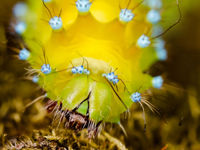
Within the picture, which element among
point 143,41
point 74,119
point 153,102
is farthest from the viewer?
point 153,102

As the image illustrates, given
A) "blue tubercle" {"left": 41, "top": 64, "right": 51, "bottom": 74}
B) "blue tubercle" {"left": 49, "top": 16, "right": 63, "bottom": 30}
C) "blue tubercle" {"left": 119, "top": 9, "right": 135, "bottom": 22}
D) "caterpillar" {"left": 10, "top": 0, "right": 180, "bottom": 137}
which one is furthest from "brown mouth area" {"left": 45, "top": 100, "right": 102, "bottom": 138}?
"blue tubercle" {"left": 119, "top": 9, "right": 135, "bottom": 22}

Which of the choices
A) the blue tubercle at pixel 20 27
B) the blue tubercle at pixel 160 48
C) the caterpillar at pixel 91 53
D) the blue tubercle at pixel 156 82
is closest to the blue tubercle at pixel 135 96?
the caterpillar at pixel 91 53

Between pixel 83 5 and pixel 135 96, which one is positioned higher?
pixel 83 5

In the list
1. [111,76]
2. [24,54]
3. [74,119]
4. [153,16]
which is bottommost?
[74,119]

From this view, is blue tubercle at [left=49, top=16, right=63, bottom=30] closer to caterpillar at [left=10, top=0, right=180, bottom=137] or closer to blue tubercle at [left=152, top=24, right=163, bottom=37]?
caterpillar at [left=10, top=0, right=180, bottom=137]

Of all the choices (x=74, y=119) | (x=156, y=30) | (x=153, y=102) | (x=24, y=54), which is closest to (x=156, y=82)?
(x=153, y=102)

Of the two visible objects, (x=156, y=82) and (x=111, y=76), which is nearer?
(x=111, y=76)

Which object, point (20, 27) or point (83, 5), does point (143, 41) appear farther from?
point (20, 27)
